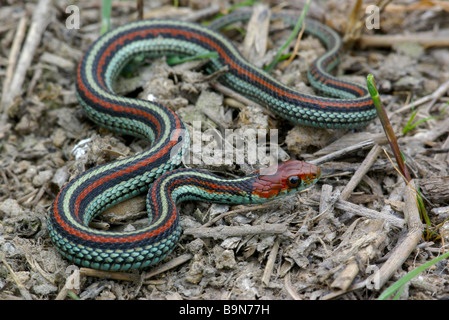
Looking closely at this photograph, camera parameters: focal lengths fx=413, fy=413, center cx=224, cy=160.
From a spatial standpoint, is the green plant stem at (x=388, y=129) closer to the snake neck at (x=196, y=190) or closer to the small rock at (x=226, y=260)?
the snake neck at (x=196, y=190)

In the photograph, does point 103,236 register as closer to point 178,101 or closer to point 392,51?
point 178,101

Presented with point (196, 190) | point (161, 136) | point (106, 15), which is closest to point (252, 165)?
point (196, 190)

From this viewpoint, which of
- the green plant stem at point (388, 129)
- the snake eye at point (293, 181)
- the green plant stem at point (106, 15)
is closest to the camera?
the green plant stem at point (388, 129)

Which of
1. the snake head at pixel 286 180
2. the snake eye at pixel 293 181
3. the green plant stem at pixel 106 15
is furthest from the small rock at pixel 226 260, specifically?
the green plant stem at pixel 106 15

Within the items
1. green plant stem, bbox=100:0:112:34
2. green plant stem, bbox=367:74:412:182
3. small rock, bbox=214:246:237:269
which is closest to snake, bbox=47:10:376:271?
green plant stem, bbox=100:0:112:34

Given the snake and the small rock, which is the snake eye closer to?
the snake
